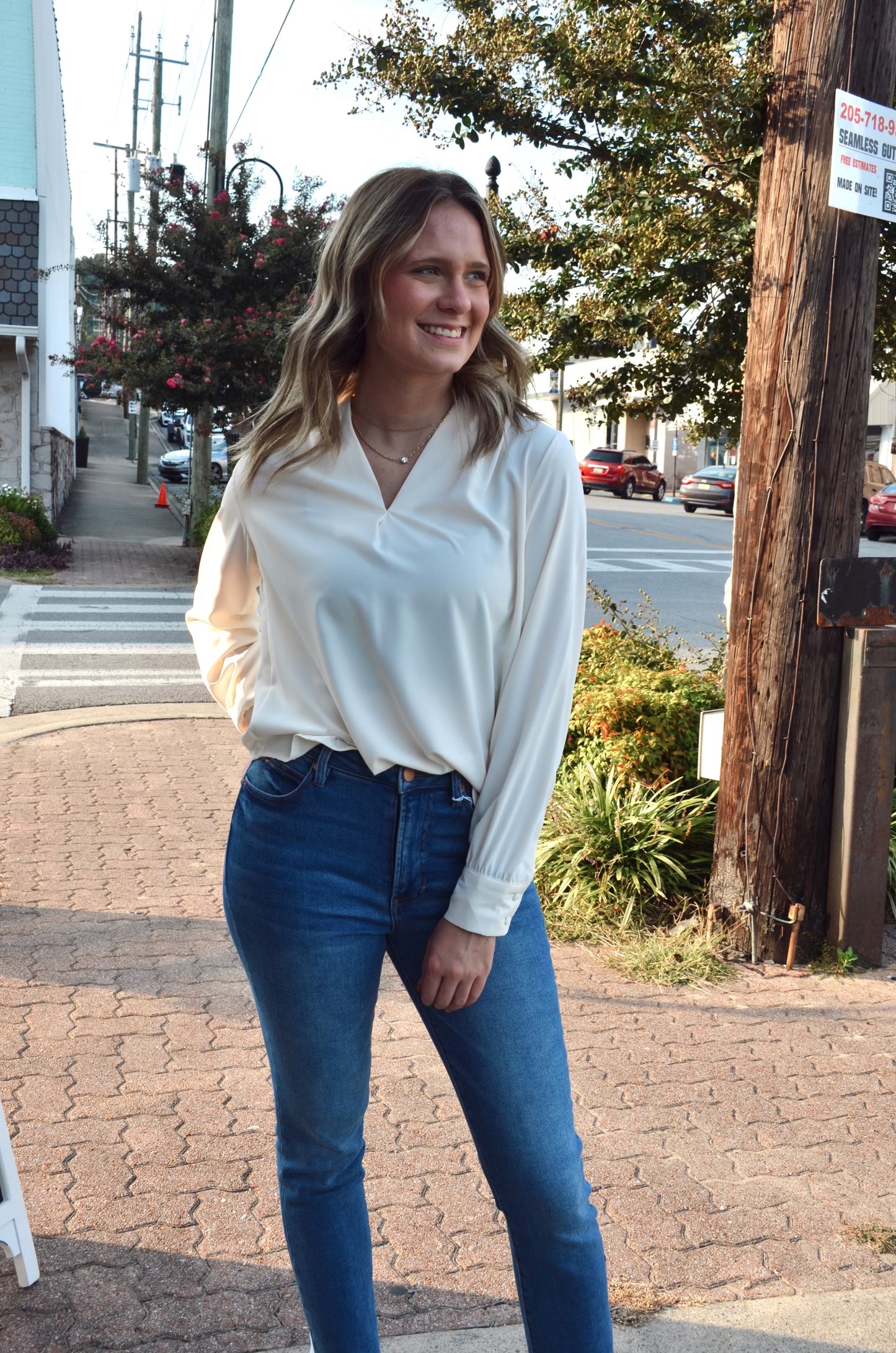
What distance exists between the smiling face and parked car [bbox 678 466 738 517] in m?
33.2

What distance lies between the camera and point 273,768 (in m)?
1.98

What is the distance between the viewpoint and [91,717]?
8859 millimetres

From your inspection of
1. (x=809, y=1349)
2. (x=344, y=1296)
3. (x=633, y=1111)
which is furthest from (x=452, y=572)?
(x=633, y=1111)

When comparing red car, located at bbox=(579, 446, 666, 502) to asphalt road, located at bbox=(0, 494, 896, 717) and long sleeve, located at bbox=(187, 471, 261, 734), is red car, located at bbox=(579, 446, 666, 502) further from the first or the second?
long sleeve, located at bbox=(187, 471, 261, 734)

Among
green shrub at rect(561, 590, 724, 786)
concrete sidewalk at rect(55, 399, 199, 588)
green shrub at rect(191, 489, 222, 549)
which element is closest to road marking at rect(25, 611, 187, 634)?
concrete sidewalk at rect(55, 399, 199, 588)

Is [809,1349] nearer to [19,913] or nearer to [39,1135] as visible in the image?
[39,1135]

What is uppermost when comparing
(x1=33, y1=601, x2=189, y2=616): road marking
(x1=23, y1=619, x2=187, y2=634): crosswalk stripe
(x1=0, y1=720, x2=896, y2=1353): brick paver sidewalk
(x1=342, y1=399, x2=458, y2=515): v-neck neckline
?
(x1=342, y1=399, x2=458, y2=515): v-neck neckline

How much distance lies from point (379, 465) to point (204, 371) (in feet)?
46.2

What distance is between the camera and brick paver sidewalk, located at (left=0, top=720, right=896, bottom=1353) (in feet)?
8.82

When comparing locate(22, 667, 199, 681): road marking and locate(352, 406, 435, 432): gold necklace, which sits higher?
locate(352, 406, 435, 432): gold necklace

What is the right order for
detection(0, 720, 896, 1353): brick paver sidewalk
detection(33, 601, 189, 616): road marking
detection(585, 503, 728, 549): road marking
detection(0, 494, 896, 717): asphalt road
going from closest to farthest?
detection(0, 720, 896, 1353): brick paver sidewalk
detection(0, 494, 896, 717): asphalt road
detection(33, 601, 189, 616): road marking
detection(585, 503, 728, 549): road marking

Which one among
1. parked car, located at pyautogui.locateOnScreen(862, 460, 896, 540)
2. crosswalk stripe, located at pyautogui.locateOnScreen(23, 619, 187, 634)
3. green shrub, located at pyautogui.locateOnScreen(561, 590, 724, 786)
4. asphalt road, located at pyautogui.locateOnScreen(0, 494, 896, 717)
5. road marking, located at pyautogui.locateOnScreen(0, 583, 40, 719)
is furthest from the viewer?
parked car, located at pyautogui.locateOnScreen(862, 460, 896, 540)

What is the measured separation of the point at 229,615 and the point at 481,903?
0.73 meters

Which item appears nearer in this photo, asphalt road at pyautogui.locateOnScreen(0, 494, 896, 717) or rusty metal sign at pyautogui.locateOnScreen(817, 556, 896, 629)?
rusty metal sign at pyautogui.locateOnScreen(817, 556, 896, 629)
